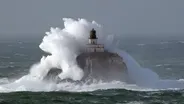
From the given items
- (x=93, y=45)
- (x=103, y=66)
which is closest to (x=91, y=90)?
(x=103, y=66)

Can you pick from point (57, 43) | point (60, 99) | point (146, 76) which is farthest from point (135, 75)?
point (60, 99)

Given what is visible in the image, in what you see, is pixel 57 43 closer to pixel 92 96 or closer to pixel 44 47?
pixel 44 47

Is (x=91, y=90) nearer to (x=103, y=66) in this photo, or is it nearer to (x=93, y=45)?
(x=103, y=66)

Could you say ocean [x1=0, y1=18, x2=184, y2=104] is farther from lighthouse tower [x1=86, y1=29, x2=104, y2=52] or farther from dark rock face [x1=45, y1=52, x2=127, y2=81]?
lighthouse tower [x1=86, y1=29, x2=104, y2=52]

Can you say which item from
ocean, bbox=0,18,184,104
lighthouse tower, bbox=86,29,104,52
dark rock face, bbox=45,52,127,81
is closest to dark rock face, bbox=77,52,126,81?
dark rock face, bbox=45,52,127,81

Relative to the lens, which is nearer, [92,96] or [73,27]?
[92,96]

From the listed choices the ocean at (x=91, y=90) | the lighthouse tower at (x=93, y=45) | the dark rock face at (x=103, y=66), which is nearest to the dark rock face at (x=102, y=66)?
the dark rock face at (x=103, y=66)
